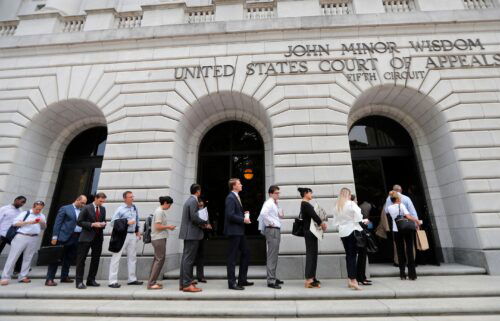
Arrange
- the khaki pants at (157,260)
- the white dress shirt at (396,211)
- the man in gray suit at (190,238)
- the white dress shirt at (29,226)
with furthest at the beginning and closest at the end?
the white dress shirt at (29,226) → the white dress shirt at (396,211) → the khaki pants at (157,260) → the man in gray suit at (190,238)

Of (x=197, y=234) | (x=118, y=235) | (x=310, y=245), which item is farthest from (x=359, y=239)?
(x=118, y=235)

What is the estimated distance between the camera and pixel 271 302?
498cm

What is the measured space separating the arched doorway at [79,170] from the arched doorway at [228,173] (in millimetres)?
4407

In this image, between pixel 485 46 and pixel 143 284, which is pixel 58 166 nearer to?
pixel 143 284

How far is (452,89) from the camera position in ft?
27.8

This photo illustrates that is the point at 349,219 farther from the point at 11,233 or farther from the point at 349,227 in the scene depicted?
the point at 11,233

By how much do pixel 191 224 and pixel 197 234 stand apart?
27cm

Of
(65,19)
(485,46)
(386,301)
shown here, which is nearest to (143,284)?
(386,301)

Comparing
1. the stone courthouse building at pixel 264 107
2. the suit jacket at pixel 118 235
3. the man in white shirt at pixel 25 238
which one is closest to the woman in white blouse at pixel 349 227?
the stone courthouse building at pixel 264 107

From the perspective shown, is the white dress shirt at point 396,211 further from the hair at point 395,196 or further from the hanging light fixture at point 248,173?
the hanging light fixture at point 248,173

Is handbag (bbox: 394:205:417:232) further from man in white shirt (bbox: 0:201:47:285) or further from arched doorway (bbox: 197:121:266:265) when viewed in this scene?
man in white shirt (bbox: 0:201:47:285)

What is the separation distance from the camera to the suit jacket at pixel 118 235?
20.5 ft

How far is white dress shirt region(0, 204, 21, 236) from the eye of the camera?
7.34 m

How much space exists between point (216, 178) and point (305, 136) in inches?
149
